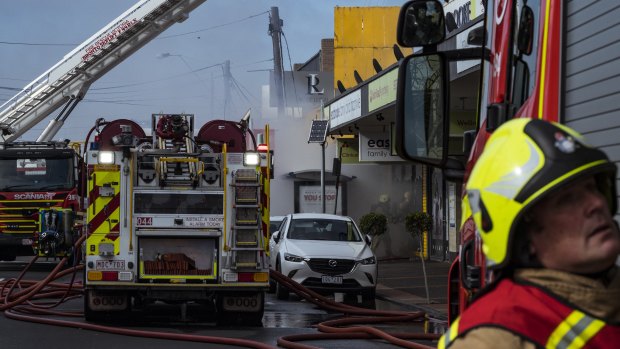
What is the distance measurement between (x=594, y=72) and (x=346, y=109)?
22.5 metres

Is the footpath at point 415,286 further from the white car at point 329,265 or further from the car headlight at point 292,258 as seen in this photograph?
the car headlight at point 292,258

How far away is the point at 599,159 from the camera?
7.39 feet

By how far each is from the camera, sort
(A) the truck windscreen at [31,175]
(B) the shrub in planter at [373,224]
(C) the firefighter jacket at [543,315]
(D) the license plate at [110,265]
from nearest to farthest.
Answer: (C) the firefighter jacket at [543,315], (D) the license plate at [110,265], (B) the shrub in planter at [373,224], (A) the truck windscreen at [31,175]

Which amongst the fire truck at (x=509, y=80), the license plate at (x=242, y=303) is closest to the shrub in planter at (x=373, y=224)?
the license plate at (x=242, y=303)

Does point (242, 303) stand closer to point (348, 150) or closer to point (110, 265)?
point (110, 265)

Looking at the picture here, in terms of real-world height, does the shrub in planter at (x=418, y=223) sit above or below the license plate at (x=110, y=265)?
above

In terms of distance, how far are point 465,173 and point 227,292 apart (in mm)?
9126

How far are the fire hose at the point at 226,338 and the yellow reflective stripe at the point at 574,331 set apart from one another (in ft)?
26.9

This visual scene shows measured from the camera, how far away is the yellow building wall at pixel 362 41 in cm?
4438

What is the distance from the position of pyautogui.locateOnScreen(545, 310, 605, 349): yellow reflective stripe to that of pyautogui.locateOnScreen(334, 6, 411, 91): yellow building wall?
4227cm

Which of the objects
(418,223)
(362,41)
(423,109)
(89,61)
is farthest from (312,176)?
(423,109)

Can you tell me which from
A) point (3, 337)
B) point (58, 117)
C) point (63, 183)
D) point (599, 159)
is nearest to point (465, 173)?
point (599, 159)

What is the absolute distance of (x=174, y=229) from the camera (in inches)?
518

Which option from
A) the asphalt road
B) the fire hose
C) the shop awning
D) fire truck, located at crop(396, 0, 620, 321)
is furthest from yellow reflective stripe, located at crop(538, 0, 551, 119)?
the shop awning
